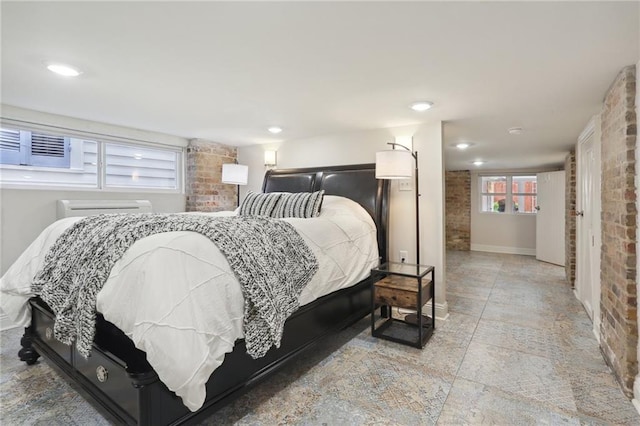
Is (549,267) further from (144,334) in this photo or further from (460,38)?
(144,334)

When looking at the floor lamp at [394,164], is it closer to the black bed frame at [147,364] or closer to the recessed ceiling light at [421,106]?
the recessed ceiling light at [421,106]

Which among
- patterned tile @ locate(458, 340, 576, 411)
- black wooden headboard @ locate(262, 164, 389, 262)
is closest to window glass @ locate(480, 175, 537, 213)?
black wooden headboard @ locate(262, 164, 389, 262)

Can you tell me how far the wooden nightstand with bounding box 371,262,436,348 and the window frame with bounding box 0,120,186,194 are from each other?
2923 millimetres

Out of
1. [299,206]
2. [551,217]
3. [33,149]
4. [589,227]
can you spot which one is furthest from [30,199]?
[551,217]

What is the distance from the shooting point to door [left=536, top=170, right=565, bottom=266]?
19.5 ft

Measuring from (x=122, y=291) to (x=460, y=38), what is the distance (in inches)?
79.0

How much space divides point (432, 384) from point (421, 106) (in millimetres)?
2117

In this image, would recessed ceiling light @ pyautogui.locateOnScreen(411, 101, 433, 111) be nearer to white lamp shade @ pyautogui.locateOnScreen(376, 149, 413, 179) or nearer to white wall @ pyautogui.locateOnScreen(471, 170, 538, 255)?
white lamp shade @ pyautogui.locateOnScreen(376, 149, 413, 179)

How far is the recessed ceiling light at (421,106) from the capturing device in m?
2.68

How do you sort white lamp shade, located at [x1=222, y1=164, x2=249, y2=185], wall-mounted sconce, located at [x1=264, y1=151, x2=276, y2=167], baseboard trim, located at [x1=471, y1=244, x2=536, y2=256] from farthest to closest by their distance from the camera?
baseboard trim, located at [x1=471, y1=244, x2=536, y2=256]
wall-mounted sconce, located at [x1=264, y1=151, x2=276, y2=167]
white lamp shade, located at [x1=222, y1=164, x2=249, y2=185]

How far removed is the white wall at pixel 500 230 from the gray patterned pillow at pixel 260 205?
20.3 feet

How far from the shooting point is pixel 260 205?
3.27 meters

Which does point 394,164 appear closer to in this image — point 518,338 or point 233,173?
point 518,338

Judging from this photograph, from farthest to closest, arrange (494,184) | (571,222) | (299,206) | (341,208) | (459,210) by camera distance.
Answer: (459,210) → (494,184) → (571,222) → (341,208) → (299,206)
